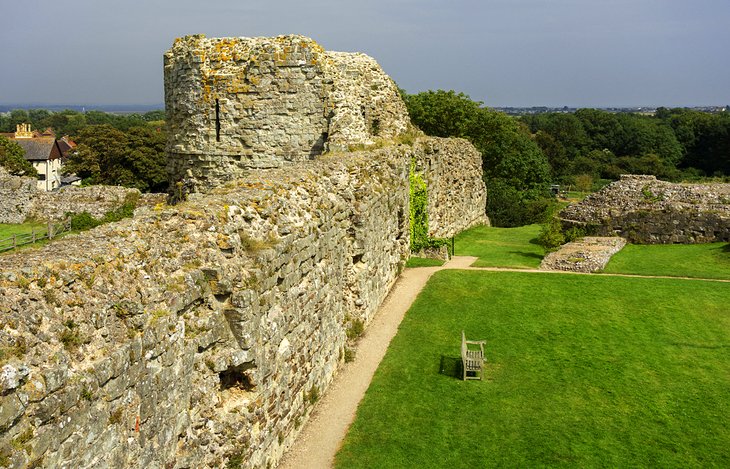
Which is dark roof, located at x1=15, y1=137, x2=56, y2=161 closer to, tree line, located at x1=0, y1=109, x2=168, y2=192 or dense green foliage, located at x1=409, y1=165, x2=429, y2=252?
tree line, located at x1=0, y1=109, x2=168, y2=192

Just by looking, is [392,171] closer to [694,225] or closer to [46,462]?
[694,225]

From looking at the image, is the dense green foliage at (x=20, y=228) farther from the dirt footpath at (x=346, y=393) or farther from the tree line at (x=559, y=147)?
the tree line at (x=559, y=147)

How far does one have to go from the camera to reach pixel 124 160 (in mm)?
51156

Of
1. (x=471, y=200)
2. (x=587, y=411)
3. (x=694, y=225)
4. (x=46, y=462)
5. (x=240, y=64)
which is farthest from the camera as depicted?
(x=471, y=200)

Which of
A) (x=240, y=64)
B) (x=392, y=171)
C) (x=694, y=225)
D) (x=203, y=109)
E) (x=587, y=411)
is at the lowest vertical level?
(x=587, y=411)

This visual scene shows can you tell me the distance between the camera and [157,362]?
19.6 ft

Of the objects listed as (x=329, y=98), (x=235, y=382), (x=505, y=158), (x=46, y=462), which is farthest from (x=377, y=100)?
(x=505, y=158)

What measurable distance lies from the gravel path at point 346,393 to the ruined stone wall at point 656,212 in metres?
9.22

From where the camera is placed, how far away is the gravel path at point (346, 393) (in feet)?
30.8

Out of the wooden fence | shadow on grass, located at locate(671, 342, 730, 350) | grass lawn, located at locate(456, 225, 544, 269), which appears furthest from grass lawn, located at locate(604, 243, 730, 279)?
the wooden fence

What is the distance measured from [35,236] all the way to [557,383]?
54.7 feet

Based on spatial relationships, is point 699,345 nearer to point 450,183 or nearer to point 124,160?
point 450,183

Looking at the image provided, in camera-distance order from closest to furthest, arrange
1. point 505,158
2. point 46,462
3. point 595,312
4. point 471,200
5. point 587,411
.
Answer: point 46,462, point 587,411, point 595,312, point 471,200, point 505,158

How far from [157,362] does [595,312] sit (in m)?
12.1
